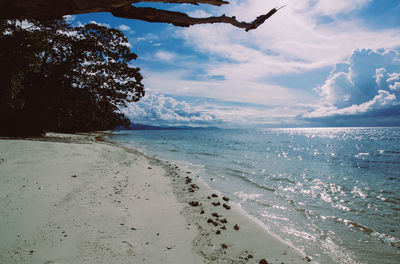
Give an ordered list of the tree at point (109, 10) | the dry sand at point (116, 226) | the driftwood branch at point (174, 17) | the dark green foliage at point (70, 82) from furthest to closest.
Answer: the dark green foliage at point (70, 82), the dry sand at point (116, 226), the driftwood branch at point (174, 17), the tree at point (109, 10)

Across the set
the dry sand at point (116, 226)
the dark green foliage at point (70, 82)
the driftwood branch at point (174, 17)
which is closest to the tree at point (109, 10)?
the driftwood branch at point (174, 17)

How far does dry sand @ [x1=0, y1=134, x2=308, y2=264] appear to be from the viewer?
165 inches

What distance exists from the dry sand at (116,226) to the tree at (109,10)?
13.3 ft

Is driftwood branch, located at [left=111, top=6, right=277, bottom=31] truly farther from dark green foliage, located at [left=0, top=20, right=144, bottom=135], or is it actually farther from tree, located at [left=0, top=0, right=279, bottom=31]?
dark green foliage, located at [left=0, top=20, right=144, bottom=135]

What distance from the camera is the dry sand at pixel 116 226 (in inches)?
165

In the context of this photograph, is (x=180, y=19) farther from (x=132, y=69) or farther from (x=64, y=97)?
(x=64, y=97)

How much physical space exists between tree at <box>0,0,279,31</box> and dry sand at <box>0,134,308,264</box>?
405cm

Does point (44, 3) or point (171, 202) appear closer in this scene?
point (44, 3)

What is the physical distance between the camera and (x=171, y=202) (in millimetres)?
8008

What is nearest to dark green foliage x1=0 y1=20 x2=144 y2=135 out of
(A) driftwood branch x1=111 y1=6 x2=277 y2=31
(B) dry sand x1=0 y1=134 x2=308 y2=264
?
(B) dry sand x1=0 y1=134 x2=308 y2=264

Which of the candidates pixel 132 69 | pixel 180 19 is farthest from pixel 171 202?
pixel 132 69

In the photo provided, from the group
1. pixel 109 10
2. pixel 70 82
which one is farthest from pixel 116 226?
pixel 70 82

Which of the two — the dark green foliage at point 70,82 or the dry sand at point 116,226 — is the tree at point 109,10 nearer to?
the dry sand at point 116,226

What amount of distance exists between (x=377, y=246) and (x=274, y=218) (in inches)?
121
